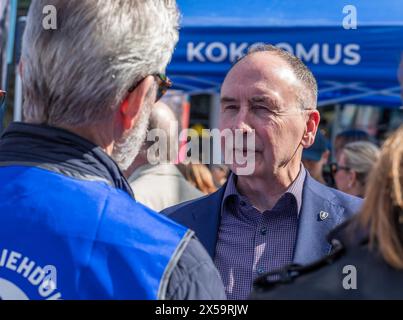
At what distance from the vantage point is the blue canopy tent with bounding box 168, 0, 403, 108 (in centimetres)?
485

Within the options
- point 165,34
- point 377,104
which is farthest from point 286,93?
point 377,104

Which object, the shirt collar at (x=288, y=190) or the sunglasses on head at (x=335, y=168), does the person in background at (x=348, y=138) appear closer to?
the sunglasses on head at (x=335, y=168)

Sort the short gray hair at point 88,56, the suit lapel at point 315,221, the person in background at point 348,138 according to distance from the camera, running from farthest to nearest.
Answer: the person in background at point 348,138
the suit lapel at point 315,221
the short gray hair at point 88,56

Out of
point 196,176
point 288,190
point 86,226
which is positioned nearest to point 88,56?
point 86,226

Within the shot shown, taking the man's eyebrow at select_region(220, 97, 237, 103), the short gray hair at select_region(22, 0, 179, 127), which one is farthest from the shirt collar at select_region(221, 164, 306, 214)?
the short gray hair at select_region(22, 0, 179, 127)

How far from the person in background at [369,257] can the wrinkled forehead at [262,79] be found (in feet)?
4.27

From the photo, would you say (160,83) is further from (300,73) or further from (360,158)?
(360,158)

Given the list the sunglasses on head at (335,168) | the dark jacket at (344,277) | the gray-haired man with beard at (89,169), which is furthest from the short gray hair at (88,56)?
the sunglasses on head at (335,168)

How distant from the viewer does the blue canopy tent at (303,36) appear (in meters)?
4.85

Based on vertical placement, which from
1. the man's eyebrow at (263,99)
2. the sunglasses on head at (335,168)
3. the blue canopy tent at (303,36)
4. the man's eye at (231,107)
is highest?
the blue canopy tent at (303,36)

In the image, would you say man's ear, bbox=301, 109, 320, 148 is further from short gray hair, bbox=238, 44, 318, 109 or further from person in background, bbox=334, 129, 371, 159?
person in background, bbox=334, 129, 371, 159

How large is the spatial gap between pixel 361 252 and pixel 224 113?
1.44 m

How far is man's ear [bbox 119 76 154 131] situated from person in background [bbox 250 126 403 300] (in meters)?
0.48
